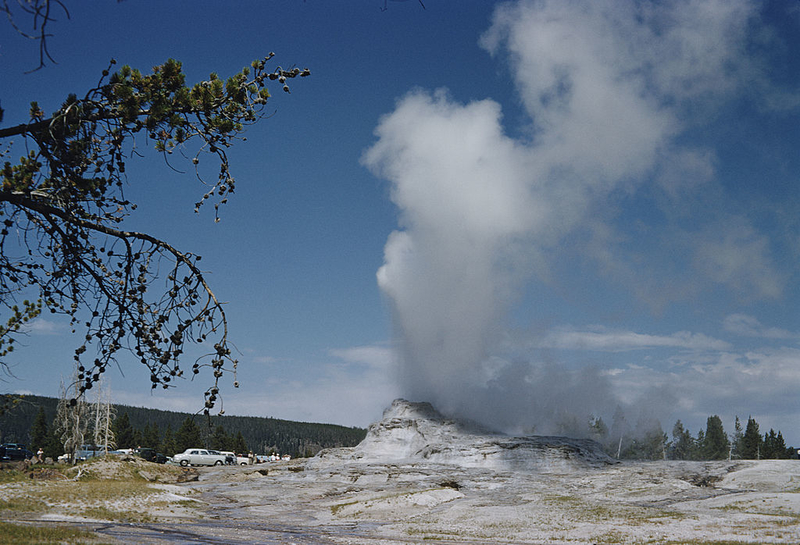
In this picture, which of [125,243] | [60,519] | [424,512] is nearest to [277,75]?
[125,243]

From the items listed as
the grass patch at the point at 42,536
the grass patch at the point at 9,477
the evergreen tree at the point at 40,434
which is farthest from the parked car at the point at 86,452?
the grass patch at the point at 42,536

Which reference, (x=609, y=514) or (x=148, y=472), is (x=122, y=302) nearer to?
(x=609, y=514)

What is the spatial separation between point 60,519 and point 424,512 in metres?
19.0

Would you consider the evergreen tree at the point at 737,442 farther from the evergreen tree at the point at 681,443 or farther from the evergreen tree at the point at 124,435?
the evergreen tree at the point at 124,435

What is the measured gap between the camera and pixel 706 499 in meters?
34.5

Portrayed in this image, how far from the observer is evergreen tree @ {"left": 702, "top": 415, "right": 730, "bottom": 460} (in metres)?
124

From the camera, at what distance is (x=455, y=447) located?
181 ft

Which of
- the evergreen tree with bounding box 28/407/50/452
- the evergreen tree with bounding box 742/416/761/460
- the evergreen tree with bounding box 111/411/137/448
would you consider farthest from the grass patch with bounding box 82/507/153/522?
the evergreen tree with bounding box 742/416/761/460

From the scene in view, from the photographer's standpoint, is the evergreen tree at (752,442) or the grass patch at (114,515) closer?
the grass patch at (114,515)

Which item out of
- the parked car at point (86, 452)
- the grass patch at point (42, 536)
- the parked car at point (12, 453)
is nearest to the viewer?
the grass patch at point (42, 536)

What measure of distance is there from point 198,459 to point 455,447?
32.5m

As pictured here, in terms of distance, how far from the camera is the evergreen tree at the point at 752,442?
107125 millimetres

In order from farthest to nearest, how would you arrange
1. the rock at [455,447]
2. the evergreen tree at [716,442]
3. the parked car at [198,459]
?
1. the evergreen tree at [716,442]
2. the parked car at [198,459]
3. the rock at [455,447]

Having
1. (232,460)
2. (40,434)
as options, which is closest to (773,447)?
(232,460)
